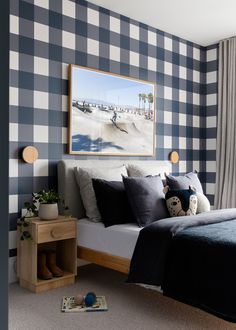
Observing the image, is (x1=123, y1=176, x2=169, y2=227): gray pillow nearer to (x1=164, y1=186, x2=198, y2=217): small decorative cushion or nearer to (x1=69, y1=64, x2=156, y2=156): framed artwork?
(x1=164, y1=186, x2=198, y2=217): small decorative cushion

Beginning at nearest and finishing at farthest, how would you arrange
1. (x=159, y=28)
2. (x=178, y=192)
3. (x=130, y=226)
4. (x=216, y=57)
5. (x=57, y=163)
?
(x=130, y=226) → (x=178, y=192) → (x=57, y=163) → (x=159, y=28) → (x=216, y=57)

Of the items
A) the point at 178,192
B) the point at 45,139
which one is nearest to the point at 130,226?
the point at 178,192

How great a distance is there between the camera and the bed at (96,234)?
293 cm

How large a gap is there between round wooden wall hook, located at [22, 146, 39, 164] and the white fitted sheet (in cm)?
71

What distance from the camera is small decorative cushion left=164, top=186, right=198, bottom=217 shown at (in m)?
3.23

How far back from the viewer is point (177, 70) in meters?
4.86

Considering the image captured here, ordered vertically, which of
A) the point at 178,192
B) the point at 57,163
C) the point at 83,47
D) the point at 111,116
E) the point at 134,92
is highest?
the point at 83,47

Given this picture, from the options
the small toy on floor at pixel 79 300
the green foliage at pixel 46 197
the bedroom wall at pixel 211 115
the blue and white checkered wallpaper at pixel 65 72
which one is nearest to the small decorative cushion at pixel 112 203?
the green foliage at pixel 46 197

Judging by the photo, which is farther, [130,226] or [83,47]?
[83,47]

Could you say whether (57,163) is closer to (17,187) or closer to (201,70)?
(17,187)

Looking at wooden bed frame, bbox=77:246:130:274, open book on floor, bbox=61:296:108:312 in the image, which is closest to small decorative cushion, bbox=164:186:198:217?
wooden bed frame, bbox=77:246:130:274

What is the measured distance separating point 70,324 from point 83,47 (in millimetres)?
2604

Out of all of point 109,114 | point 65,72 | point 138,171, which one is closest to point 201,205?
point 138,171

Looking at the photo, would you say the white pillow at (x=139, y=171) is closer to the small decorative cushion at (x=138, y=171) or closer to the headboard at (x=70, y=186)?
the small decorative cushion at (x=138, y=171)
